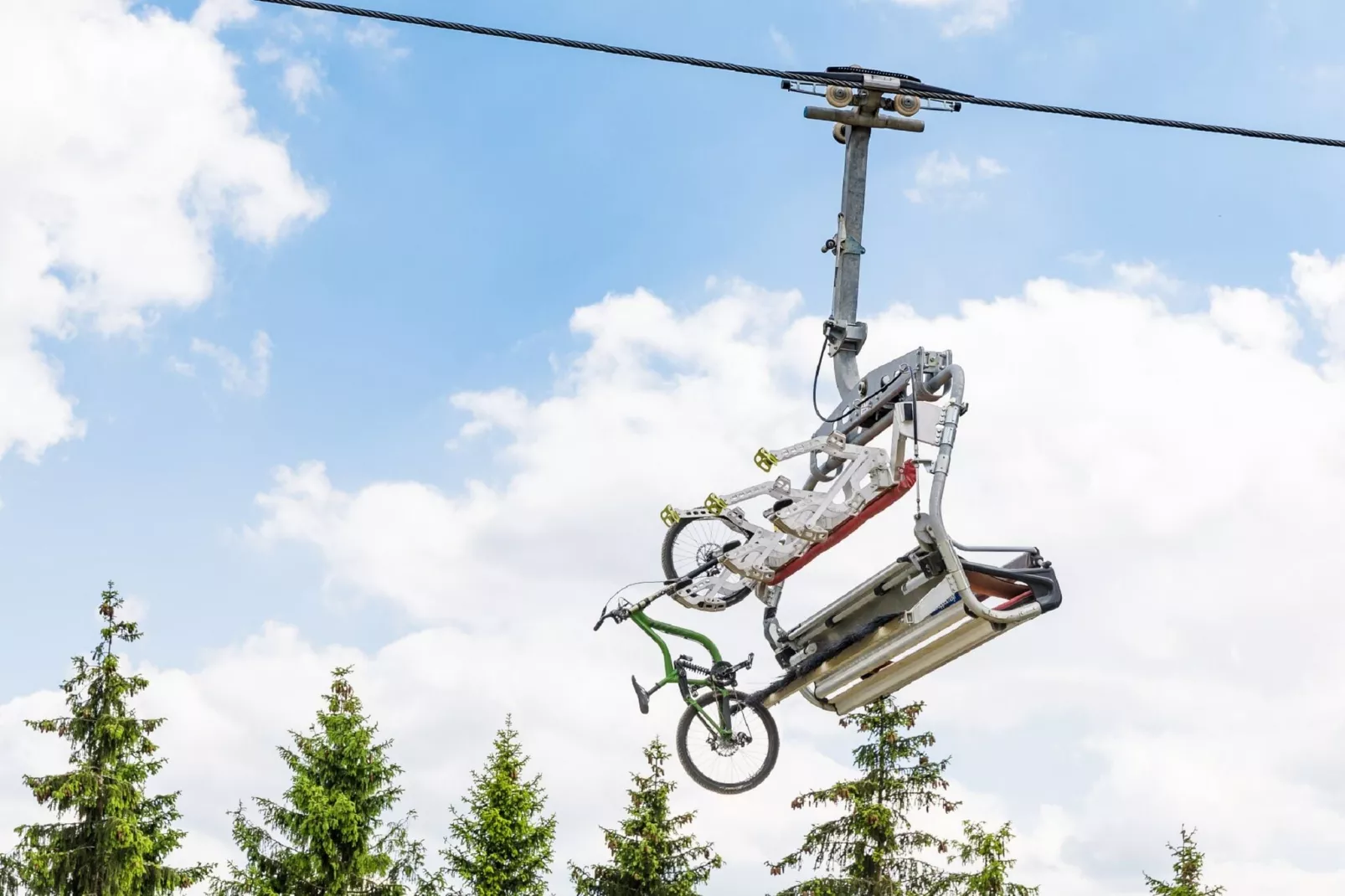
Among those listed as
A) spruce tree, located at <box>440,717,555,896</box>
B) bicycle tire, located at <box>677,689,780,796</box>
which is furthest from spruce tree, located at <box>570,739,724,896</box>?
bicycle tire, located at <box>677,689,780,796</box>

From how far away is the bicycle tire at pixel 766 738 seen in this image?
1491 cm

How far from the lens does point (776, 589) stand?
15.0m

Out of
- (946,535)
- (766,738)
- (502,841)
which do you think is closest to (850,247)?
(946,535)

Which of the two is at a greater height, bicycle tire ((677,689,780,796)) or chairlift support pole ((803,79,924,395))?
chairlift support pole ((803,79,924,395))

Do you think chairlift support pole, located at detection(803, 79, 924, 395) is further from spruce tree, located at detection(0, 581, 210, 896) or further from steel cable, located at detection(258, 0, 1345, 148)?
spruce tree, located at detection(0, 581, 210, 896)

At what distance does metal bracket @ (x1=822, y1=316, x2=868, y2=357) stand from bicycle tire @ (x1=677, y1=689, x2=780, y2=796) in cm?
305

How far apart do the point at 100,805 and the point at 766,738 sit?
18.8 m

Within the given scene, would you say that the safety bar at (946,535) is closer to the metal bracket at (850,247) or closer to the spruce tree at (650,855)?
the metal bracket at (850,247)

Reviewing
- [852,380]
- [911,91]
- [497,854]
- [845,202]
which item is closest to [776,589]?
[852,380]

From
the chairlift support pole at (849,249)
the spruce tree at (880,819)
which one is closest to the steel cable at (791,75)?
the chairlift support pole at (849,249)

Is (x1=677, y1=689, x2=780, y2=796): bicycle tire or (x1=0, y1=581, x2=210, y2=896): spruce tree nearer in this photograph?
(x1=677, y1=689, x2=780, y2=796): bicycle tire

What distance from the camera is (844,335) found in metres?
14.6

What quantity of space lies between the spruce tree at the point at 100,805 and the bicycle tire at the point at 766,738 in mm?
17802

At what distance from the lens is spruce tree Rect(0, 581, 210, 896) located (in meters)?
29.8
